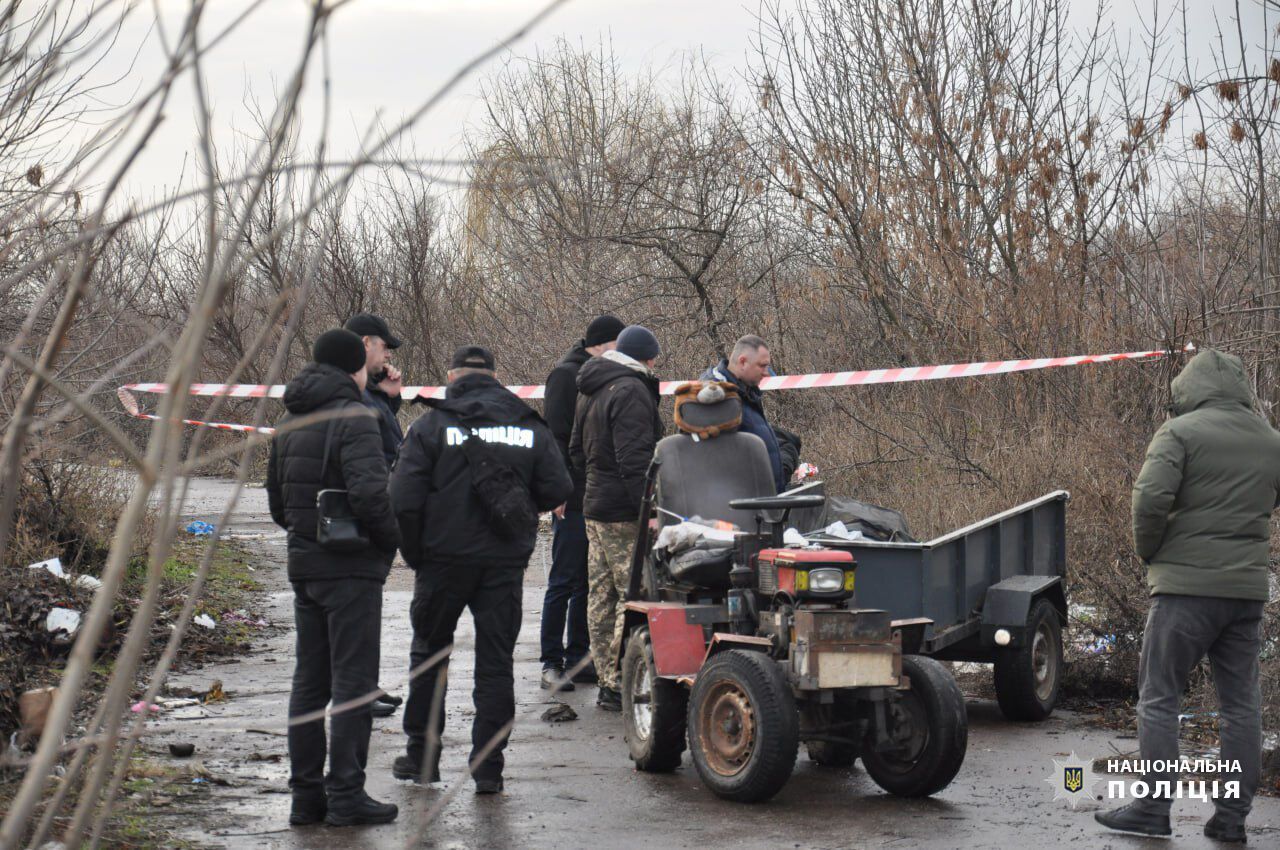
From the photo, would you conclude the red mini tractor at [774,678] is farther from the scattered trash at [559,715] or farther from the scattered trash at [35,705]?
the scattered trash at [35,705]

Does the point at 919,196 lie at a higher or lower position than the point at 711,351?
higher

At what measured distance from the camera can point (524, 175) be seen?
6.82 ft

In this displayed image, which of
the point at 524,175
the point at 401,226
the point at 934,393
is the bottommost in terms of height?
the point at 524,175

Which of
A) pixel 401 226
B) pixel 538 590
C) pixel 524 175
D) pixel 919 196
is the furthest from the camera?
pixel 401 226

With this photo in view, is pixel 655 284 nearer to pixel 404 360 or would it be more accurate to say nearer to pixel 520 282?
pixel 520 282

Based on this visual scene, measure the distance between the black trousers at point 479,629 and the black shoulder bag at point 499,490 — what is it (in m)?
0.20

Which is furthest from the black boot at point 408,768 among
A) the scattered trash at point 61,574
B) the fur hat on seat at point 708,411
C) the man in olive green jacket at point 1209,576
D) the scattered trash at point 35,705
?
the scattered trash at point 61,574

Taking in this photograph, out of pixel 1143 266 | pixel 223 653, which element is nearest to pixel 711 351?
pixel 1143 266

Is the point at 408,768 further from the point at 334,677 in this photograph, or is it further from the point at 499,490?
the point at 499,490

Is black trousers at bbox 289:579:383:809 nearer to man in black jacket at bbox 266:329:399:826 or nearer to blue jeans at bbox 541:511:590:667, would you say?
man in black jacket at bbox 266:329:399:826

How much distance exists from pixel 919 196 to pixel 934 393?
2743 mm

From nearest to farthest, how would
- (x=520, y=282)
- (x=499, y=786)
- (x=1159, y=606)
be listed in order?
(x=1159, y=606)
(x=499, y=786)
(x=520, y=282)

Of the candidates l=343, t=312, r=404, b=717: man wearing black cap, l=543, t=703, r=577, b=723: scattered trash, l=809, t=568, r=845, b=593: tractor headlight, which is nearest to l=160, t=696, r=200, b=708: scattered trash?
l=343, t=312, r=404, b=717: man wearing black cap

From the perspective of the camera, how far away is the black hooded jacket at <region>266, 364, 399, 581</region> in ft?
19.3
